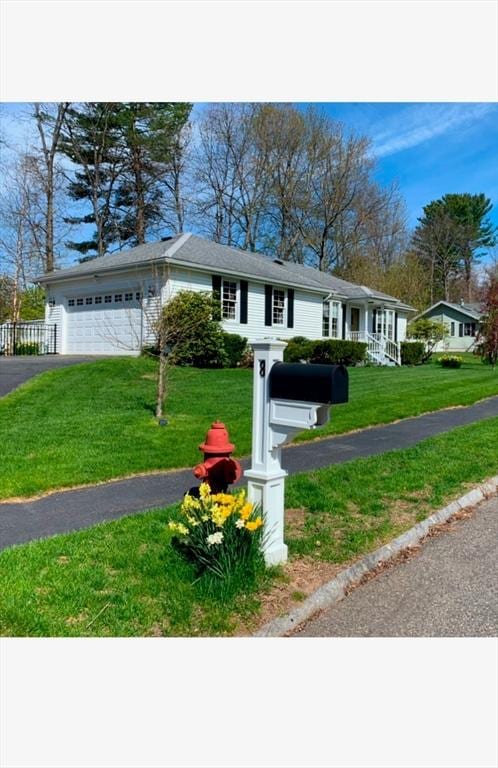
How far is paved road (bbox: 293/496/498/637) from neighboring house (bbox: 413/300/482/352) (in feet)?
134

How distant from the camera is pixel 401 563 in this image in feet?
12.3

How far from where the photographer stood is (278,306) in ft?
71.7

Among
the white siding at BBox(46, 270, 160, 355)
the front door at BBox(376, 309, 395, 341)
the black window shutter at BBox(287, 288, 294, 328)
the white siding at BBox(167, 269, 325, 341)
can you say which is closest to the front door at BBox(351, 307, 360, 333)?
the front door at BBox(376, 309, 395, 341)

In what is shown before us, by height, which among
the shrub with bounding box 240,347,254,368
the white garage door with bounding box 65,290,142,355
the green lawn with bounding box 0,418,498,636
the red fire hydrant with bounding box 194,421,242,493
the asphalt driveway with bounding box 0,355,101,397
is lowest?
the green lawn with bounding box 0,418,498,636

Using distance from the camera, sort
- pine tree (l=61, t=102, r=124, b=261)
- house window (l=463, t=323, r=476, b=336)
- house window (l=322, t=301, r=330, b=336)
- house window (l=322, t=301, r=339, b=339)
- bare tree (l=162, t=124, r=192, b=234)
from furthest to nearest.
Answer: house window (l=463, t=323, r=476, b=336) → bare tree (l=162, t=124, r=192, b=234) → pine tree (l=61, t=102, r=124, b=261) → house window (l=322, t=301, r=339, b=339) → house window (l=322, t=301, r=330, b=336)

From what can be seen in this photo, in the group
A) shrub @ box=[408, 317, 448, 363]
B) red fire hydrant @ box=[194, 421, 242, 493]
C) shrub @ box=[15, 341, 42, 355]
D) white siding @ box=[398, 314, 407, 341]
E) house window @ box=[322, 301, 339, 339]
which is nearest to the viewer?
red fire hydrant @ box=[194, 421, 242, 493]

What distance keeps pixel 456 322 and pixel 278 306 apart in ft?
85.9

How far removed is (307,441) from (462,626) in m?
5.09

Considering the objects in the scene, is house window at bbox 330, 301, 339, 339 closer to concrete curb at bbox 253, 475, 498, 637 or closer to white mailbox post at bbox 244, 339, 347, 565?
concrete curb at bbox 253, 475, 498, 637

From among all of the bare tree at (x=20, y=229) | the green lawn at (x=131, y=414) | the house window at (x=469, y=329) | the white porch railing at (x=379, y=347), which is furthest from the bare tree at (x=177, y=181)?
the house window at (x=469, y=329)

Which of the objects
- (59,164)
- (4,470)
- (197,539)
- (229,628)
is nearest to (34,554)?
(197,539)

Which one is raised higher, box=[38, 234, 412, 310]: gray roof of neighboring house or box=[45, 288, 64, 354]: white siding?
box=[38, 234, 412, 310]: gray roof of neighboring house

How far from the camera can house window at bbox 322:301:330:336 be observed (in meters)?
24.4

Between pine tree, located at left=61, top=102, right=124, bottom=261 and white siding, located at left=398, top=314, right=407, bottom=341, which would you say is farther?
white siding, located at left=398, top=314, right=407, bottom=341
